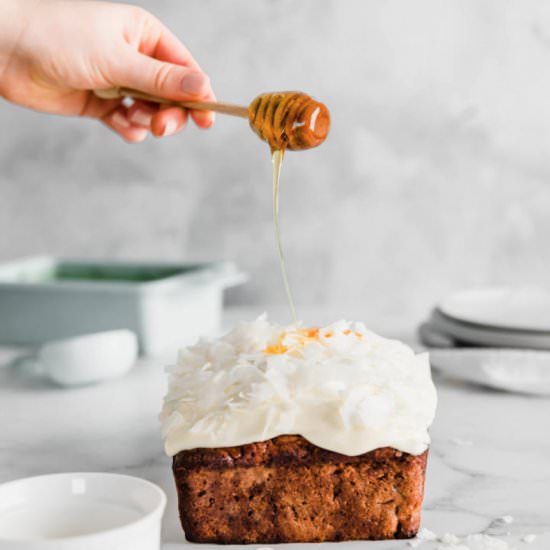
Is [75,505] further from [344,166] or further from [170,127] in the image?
[344,166]

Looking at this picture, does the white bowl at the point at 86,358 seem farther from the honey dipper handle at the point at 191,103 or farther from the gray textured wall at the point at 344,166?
Answer: the gray textured wall at the point at 344,166

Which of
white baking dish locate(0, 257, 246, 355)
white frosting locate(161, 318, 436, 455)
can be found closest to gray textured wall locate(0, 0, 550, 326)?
white baking dish locate(0, 257, 246, 355)

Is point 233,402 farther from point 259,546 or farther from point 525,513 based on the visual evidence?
point 525,513


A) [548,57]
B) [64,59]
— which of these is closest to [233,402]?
[64,59]

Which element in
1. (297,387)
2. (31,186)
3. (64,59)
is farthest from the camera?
(31,186)

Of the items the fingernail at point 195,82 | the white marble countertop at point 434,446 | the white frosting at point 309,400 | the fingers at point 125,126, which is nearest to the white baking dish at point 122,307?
the white marble countertop at point 434,446

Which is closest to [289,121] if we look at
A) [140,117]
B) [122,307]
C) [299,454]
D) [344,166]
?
[299,454]

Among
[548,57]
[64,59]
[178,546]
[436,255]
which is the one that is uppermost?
[548,57]
